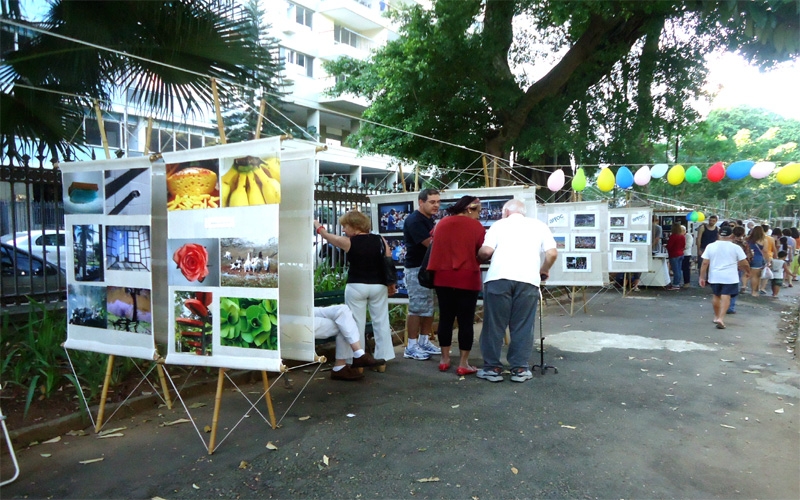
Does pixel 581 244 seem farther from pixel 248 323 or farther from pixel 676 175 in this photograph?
pixel 248 323

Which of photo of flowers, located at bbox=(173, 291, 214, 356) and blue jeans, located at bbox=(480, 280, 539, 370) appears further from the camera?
blue jeans, located at bbox=(480, 280, 539, 370)

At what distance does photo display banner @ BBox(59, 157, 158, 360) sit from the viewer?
4.13 metres

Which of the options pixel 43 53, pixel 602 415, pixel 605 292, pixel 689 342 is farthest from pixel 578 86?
pixel 43 53

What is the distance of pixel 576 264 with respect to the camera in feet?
32.0

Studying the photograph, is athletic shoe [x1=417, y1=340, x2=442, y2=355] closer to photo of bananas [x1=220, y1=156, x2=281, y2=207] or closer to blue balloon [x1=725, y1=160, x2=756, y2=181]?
photo of bananas [x1=220, y1=156, x2=281, y2=207]

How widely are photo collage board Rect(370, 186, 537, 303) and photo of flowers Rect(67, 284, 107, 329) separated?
11.8ft

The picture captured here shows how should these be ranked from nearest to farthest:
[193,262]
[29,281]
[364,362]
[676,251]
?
[193,262] < [364,362] < [29,281] < [676,251]

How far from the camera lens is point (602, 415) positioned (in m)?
4.61

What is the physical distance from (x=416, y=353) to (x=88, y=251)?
144 inches

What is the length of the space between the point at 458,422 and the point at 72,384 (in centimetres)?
337

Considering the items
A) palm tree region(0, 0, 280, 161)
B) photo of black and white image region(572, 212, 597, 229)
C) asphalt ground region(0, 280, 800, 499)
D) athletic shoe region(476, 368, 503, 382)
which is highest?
palm tree region(0, 0, 280, 161)

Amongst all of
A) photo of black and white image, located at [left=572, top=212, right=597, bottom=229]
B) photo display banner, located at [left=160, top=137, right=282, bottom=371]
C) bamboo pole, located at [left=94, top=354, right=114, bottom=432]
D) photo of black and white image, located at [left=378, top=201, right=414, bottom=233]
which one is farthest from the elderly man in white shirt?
photo of black and white image, located at [left=572, top=212, right=597, bottom=229]

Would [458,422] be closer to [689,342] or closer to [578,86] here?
[689,342]

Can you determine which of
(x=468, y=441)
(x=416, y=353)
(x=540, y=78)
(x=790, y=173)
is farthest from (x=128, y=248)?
(x=540, y=78)
